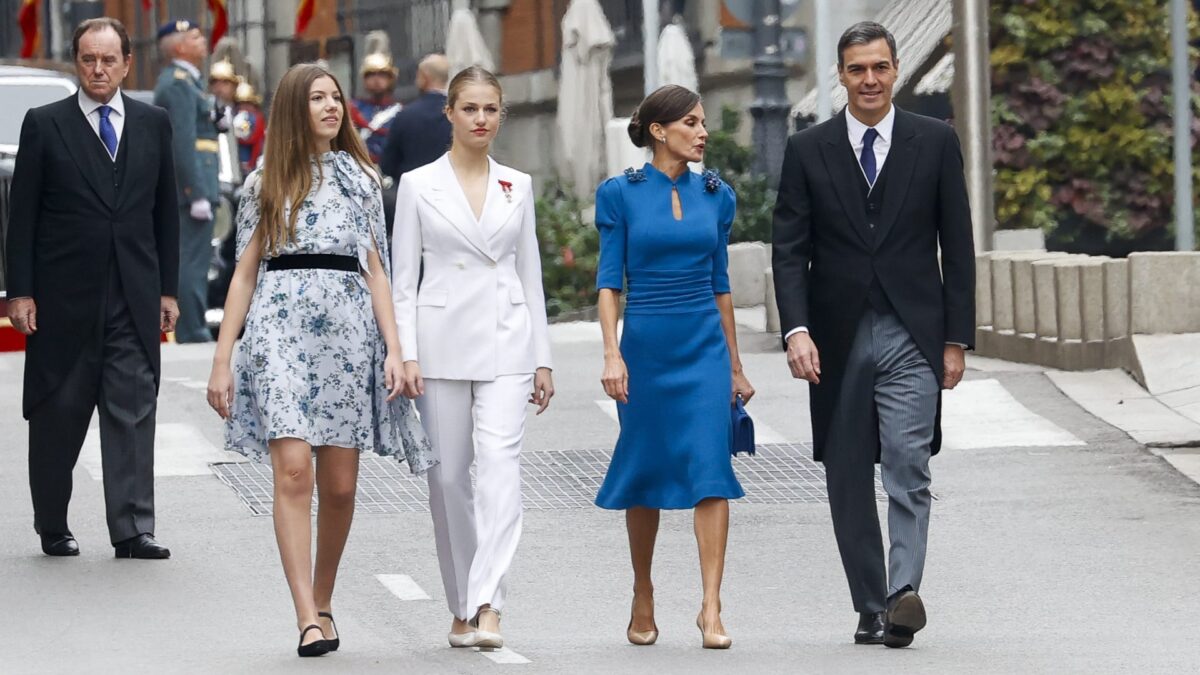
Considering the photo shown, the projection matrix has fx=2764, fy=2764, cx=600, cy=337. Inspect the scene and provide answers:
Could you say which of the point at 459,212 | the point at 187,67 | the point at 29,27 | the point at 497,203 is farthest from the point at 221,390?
the point at 29,27

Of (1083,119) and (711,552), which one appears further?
(1083,119)

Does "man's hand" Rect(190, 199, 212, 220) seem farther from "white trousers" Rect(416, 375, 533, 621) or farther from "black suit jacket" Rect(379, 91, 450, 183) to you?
"white trousers" Rect(416, 375, 533, 621)

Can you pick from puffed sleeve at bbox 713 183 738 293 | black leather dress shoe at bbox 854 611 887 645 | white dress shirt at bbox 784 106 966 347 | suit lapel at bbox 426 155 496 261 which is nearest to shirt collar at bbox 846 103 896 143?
white dress shirt at bbox 784 106 966 347

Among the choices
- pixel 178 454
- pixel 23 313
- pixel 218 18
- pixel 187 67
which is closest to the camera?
pixel 23 313

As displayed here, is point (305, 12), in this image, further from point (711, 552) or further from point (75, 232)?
point (711, 552)

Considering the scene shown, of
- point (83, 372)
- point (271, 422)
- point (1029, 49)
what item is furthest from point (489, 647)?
point (1029, 49)

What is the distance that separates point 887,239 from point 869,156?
0.90ft

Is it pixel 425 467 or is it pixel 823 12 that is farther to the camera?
pixel 823 12

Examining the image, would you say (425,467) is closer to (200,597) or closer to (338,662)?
(338,662)

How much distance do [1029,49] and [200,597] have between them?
1699 cm

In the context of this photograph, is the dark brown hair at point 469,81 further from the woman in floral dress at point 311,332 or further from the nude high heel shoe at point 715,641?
the nude high heel shoe at point 715,641

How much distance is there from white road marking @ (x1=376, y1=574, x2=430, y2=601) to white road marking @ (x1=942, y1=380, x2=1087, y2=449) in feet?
14.0

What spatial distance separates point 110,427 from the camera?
10.6 m

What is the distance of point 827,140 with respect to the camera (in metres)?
8.83
